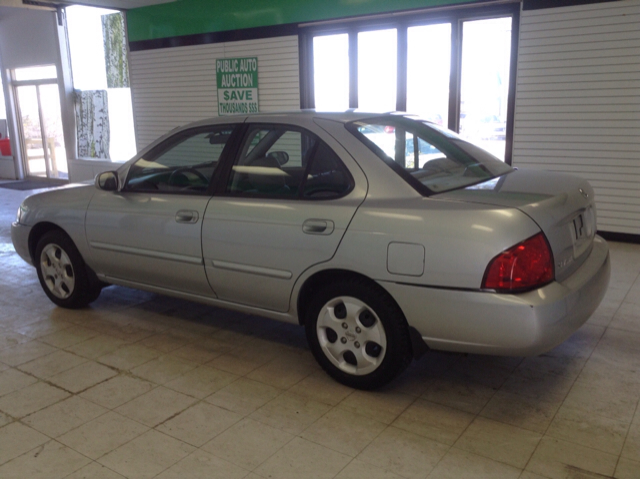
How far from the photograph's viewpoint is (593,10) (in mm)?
6512

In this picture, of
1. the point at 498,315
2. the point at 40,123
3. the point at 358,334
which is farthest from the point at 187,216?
the point at 40,123

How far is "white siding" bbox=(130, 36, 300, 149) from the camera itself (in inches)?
364

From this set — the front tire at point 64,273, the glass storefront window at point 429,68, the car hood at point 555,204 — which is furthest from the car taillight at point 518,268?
the glass storefront window at point 429,68

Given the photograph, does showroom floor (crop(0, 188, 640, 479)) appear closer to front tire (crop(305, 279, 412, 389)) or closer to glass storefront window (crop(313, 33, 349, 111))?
front tire (crop(305, 279, 412, 389))

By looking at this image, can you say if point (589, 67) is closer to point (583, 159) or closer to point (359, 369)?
point (583, 159)

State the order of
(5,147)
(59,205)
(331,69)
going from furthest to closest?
(5,147) < (331,69) < (59,205)

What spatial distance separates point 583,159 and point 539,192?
4467mm

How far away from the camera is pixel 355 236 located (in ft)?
9.66

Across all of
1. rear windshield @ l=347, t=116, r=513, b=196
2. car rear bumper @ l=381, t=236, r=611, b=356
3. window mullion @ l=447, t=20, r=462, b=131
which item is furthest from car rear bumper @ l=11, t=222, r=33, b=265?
window mullion @ l=447, t=20, r=462, b=131

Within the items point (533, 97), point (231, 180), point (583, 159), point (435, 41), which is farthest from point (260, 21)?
point (231, 180)

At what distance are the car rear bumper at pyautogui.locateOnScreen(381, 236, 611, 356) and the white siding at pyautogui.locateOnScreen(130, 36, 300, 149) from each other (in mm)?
6985

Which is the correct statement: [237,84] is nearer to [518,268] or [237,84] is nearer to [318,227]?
[318,227]

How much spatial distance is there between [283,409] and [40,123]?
41.2ft

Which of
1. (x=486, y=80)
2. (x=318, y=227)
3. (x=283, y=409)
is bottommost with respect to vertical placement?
(x=283, y=409)
